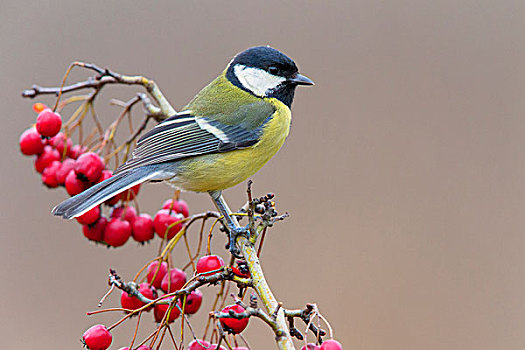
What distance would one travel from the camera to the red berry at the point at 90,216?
2443 millimetres

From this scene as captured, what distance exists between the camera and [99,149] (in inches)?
100

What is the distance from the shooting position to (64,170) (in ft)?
8.32

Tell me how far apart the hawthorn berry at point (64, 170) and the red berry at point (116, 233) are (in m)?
0.30

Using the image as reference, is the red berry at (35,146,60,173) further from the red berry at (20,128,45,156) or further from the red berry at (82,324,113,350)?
the red berry at (82,324,113,350)

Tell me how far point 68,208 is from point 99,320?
83.9 inches

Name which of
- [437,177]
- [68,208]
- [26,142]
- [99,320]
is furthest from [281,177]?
[68,208]

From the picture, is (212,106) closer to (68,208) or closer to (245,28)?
(68,208)

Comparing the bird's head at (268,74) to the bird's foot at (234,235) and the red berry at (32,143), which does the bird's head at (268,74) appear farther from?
the red berry at (32,143)

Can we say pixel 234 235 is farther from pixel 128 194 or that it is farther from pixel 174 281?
pixel 128 194

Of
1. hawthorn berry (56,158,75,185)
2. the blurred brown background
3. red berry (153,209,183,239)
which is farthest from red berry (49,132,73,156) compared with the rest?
the blurred brown background

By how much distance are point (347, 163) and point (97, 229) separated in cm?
261

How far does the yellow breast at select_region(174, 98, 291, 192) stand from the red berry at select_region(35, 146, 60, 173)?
574mm

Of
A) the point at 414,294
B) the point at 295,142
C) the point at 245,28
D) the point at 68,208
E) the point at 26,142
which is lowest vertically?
the point at 414,294

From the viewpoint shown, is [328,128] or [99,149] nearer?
[99,149]
